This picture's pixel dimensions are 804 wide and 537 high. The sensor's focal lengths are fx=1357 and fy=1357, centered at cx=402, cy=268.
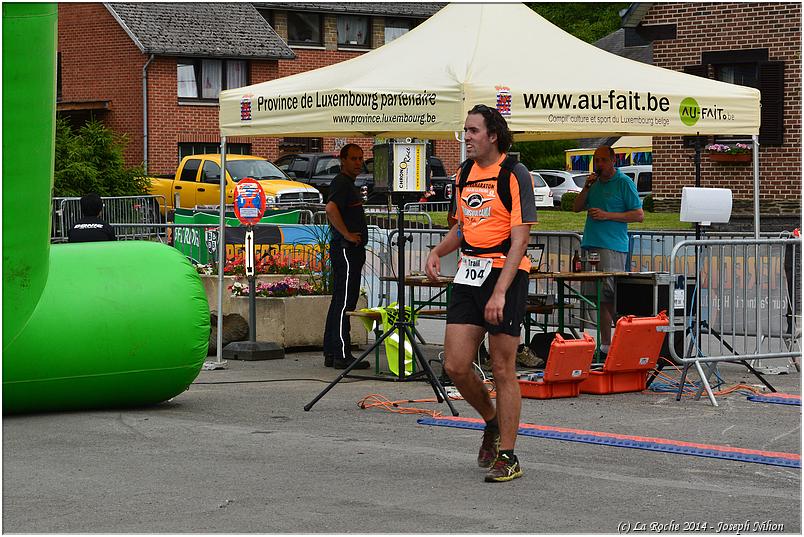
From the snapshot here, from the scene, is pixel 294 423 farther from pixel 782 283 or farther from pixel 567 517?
pixel 782 283

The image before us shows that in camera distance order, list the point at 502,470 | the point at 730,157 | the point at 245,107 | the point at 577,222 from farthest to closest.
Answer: the point at 577,222
the point at 730,157
the point at 245,107
the point at 502,470

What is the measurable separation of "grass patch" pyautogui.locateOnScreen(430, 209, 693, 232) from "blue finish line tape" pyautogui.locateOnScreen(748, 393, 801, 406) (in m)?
15.2

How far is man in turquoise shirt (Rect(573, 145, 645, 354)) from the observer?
12.5 meters

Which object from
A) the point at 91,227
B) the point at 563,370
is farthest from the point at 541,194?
the point at 563,370

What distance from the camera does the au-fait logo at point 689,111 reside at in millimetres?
11828

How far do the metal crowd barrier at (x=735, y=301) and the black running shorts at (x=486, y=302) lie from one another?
3323 mm

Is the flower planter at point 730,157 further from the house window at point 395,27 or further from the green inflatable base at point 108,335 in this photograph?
the house window at point 395,27

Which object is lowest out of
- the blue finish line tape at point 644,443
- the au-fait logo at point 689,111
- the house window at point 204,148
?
the blue finish line tape at point 644,443

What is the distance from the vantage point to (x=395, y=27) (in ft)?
165

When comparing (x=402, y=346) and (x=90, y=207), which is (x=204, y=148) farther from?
(x=402, y=346)

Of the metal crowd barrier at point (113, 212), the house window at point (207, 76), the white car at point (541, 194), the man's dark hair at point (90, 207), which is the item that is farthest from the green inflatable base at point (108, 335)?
the house window at point (207, 76)

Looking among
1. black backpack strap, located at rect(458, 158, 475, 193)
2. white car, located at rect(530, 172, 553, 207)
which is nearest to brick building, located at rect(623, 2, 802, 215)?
white car, located at rect(530, 172, 553, 207)

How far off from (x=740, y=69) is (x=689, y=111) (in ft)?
58.4

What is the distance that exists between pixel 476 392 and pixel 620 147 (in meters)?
42.8
